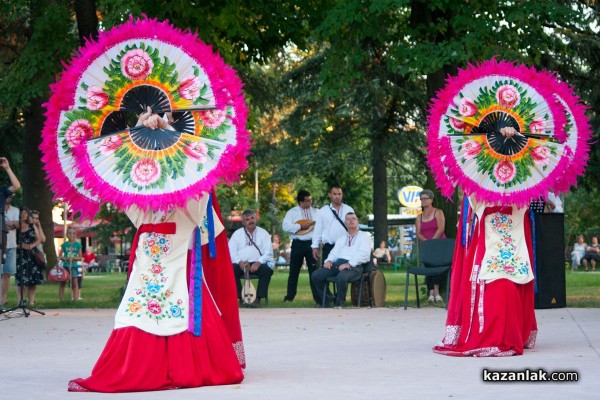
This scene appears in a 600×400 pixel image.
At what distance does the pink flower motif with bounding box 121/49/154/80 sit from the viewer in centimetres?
917

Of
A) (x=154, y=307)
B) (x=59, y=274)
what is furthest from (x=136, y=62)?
(x=59, y=274)

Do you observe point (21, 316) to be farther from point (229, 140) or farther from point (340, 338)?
point (229, 140)

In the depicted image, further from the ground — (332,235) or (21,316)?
(332,235)

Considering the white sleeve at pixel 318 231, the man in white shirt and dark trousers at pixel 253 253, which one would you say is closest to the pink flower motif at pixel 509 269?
the man in white shirt and dark trousers at pixel 253 253

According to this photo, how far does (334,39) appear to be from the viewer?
21000mm

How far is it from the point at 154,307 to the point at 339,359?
8.16ft

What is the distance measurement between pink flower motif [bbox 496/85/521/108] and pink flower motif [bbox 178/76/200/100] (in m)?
3.75

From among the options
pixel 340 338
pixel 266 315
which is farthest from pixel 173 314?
pixel 266 315

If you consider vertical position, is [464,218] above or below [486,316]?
→ above

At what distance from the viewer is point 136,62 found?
918cm

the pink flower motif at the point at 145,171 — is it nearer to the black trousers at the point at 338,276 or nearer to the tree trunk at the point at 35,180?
the black trousers at the point at 338,276

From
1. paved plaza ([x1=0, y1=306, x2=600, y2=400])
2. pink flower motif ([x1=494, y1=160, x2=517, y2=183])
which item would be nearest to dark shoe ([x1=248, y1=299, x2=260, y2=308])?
paved plaza ([x1=0, y1=306, x2=600, y2=400])

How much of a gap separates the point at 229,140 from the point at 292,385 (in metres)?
1.86

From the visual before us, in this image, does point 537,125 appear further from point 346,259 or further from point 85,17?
point 85,17
